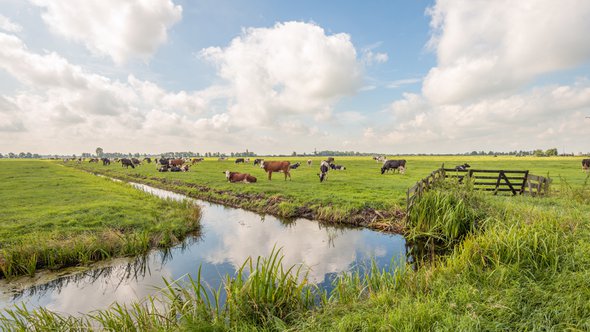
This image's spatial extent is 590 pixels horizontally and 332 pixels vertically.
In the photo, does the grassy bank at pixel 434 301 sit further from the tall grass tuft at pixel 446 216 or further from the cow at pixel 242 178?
the cow at pixel 242 178

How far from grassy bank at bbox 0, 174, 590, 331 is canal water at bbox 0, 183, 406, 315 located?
27.1 inches

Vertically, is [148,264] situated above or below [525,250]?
below

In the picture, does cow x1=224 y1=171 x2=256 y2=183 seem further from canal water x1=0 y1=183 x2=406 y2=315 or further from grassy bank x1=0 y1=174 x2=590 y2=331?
grassy bank x1=0 y1=174 x2=590 y2=331

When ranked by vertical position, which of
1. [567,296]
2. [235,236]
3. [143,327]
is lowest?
[235,236]

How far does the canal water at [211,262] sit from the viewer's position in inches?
246

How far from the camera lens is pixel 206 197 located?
20016mm

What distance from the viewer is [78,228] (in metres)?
9.58

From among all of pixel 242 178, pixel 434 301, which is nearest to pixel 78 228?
pixel 434 301

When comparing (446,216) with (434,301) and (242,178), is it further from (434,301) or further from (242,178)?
(242,178)

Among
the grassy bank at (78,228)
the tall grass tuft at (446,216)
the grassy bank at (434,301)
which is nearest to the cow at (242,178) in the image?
the grassy bank at (78,228)

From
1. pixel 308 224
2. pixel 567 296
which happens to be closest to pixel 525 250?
pixel 567 296

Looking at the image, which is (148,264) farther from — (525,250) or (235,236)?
(525,250)

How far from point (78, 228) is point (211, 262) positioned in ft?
18.7

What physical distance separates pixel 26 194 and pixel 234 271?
17497 millimetres
